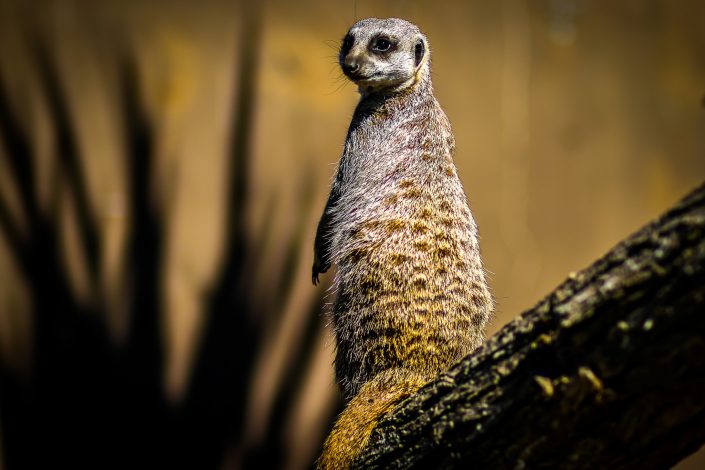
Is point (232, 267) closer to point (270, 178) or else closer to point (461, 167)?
point (270, 178)

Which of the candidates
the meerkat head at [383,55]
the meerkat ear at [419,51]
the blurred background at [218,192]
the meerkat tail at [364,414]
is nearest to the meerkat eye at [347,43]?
the meerkat head at [383,55]

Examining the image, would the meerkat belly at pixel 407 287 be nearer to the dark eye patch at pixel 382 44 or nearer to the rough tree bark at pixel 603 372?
the dark eye patch at pixel 382 44

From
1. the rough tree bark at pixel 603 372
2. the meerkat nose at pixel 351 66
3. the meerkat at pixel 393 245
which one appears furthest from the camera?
the meerkat nose at pixel 351 66

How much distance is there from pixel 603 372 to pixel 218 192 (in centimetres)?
231

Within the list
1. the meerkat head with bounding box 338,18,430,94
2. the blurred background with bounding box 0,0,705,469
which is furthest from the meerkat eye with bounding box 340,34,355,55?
the blurred background with bounding box 0,0,705,469

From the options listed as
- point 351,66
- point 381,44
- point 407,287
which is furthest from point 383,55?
point 407,287

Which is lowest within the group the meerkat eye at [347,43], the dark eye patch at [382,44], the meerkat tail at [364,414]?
the meerkat tail at [364,414]

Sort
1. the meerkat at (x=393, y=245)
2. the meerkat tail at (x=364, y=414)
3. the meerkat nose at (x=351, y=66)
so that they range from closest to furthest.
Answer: the meerkat tail at (x=364, y=414) < the meerkat at (x=393, y=245) < the meerkat nose at (x=351, y=66)

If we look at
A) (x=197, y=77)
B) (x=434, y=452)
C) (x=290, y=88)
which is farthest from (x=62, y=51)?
(x=434, y=452)

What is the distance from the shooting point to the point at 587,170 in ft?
12.9

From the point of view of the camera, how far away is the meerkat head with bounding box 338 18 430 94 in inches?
111

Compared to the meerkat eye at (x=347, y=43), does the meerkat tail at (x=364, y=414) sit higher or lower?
lower

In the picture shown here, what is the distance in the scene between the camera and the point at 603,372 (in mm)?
1471

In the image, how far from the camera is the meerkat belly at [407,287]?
8.02 ft
